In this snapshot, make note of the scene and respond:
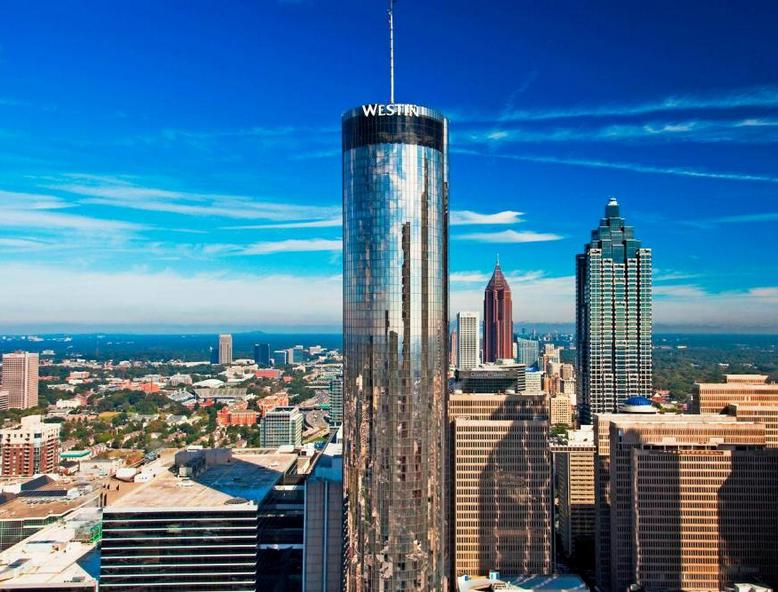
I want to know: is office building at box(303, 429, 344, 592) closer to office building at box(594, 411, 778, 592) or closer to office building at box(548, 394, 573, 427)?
office building at box(594, 411, 778, 592)

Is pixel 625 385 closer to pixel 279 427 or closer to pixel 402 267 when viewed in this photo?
pixel 279 427

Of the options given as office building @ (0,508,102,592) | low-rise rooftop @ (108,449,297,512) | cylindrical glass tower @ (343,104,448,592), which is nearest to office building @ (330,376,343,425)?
low-rise rooftop @ (108,449,297,512)

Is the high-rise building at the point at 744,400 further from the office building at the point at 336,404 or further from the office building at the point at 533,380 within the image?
the office building at the point at 336,404

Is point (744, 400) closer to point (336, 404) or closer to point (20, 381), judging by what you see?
point (336, 404)

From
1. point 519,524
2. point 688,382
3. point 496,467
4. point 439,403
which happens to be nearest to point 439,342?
point 439,403

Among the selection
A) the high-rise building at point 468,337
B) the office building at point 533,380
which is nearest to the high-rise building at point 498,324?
the high-rise building at point 468,337
